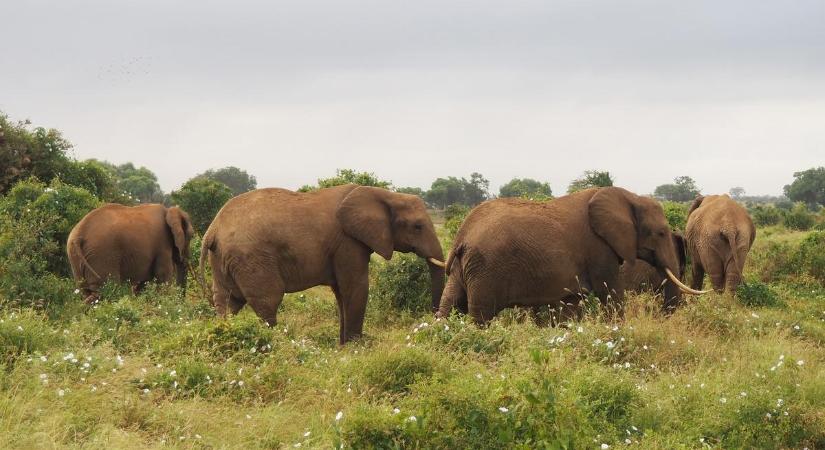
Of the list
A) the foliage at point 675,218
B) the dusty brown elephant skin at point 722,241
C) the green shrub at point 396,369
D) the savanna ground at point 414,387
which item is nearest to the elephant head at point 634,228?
the savanna ground at point 414,387

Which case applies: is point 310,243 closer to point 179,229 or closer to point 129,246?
point 129,246

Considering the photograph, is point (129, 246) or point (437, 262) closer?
point (437, 262)

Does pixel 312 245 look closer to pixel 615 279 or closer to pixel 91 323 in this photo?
pixel 91 323

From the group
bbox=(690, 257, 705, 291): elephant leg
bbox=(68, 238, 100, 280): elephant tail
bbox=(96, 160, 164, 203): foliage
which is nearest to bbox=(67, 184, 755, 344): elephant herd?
bbox=(68, 238, 100, 280): elephant tail

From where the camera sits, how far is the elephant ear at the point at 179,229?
582 inches

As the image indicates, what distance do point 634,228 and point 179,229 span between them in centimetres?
798

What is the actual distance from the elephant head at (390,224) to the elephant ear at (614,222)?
224cm

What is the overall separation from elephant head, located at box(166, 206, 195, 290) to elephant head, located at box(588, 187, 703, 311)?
7462mm

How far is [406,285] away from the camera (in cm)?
1420

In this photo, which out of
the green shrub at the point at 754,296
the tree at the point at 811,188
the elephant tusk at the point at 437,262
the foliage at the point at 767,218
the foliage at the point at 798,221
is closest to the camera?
the elephant tusk at the point at 437,262

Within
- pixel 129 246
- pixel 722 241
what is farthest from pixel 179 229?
pixel 722 241

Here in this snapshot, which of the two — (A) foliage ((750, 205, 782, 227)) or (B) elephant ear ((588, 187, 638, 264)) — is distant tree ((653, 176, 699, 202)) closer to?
(A) foliage ((750, 205, 782, 227))

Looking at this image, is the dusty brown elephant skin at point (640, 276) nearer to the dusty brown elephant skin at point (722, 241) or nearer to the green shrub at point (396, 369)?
the dusty brown elephant skin at point (722, 241)

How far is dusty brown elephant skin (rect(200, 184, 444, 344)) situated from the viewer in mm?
10688
